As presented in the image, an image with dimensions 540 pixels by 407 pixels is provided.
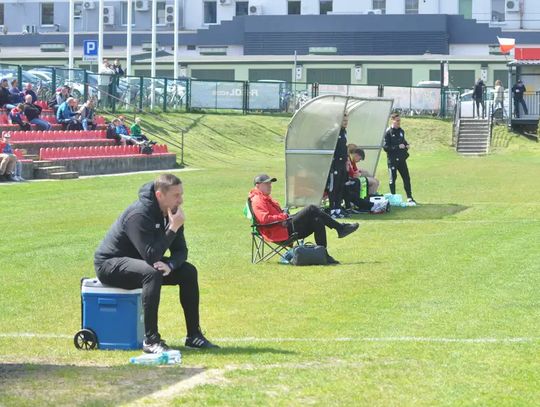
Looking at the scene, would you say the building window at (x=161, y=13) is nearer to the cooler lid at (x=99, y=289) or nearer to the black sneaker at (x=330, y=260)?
the black sneaker at (x=330, y=260)

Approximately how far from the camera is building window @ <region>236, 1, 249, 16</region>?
3556 inches

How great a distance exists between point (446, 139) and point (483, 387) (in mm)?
47525

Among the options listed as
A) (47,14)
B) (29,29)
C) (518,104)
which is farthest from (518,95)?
(47,14)

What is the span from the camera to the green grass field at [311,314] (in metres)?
8.91

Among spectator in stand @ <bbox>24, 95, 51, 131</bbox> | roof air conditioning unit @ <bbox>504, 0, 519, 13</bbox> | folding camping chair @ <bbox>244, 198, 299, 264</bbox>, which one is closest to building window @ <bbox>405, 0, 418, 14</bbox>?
roof air conditioning unit @ <bbox>504, 0, 519, 13</bbox>

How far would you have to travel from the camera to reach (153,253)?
10594 millimetres

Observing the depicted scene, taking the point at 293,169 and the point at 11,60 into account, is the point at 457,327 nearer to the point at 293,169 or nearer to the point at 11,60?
the point at 293,169

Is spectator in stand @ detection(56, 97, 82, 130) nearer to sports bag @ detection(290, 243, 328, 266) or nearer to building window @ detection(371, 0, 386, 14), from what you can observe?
sports bag @ detection(290, 243, 328, 266)

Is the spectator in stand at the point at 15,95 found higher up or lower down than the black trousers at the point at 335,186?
higher up

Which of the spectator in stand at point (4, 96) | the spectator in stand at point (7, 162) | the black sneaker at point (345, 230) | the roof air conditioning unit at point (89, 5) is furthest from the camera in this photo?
the roof air conditioning unit at point (89, 5)

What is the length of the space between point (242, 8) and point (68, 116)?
5226 cm

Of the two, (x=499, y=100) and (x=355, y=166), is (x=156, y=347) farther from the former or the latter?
(x=499, y=100)

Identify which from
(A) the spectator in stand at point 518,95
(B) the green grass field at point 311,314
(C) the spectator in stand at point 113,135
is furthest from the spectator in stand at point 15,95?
(A) the spectator in stand at point 518,95

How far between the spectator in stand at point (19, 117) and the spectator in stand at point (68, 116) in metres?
2.07
